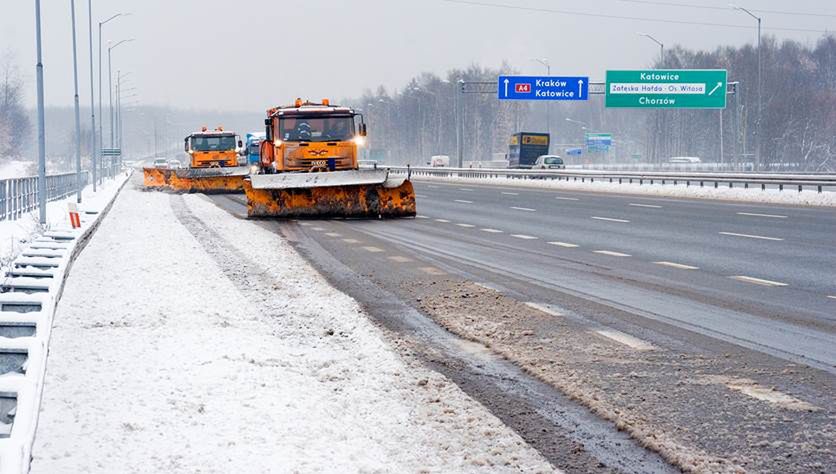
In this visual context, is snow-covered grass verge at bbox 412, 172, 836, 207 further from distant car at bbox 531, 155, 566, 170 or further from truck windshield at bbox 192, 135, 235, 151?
truck windshield at bbox 192, 135, 235, 151

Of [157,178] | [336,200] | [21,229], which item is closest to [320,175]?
[336,200]

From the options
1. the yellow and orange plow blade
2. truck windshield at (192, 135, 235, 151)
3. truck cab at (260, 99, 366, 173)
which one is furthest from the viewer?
truck windshield at (192, 135, 235, 151)

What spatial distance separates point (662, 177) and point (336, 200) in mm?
21537

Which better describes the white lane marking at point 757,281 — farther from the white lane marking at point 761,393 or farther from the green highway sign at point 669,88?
the green highway sign at point 669,88

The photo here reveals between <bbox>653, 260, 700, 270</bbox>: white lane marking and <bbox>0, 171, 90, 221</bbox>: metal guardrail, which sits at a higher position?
<bbox>0, 171, 90, 221</bbox>: metal guardrail

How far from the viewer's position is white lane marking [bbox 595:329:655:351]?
7.74 m

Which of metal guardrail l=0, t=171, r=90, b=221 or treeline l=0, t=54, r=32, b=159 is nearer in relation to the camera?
metal guardrail l=0, t=171, r=90, b=221

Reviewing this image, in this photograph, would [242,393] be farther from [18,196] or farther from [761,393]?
[18,196]

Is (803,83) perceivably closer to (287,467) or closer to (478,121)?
(478,121)

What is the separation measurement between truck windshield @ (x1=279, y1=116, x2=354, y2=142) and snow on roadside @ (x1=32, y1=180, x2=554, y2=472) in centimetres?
1388

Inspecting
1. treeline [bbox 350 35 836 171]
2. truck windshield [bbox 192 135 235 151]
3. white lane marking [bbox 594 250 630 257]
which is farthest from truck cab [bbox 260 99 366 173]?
treeline [bbox 350 35 836 171]

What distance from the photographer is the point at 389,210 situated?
24422mm

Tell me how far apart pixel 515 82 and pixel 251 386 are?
5764 centimetres

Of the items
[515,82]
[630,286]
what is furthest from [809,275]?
[515,82]
